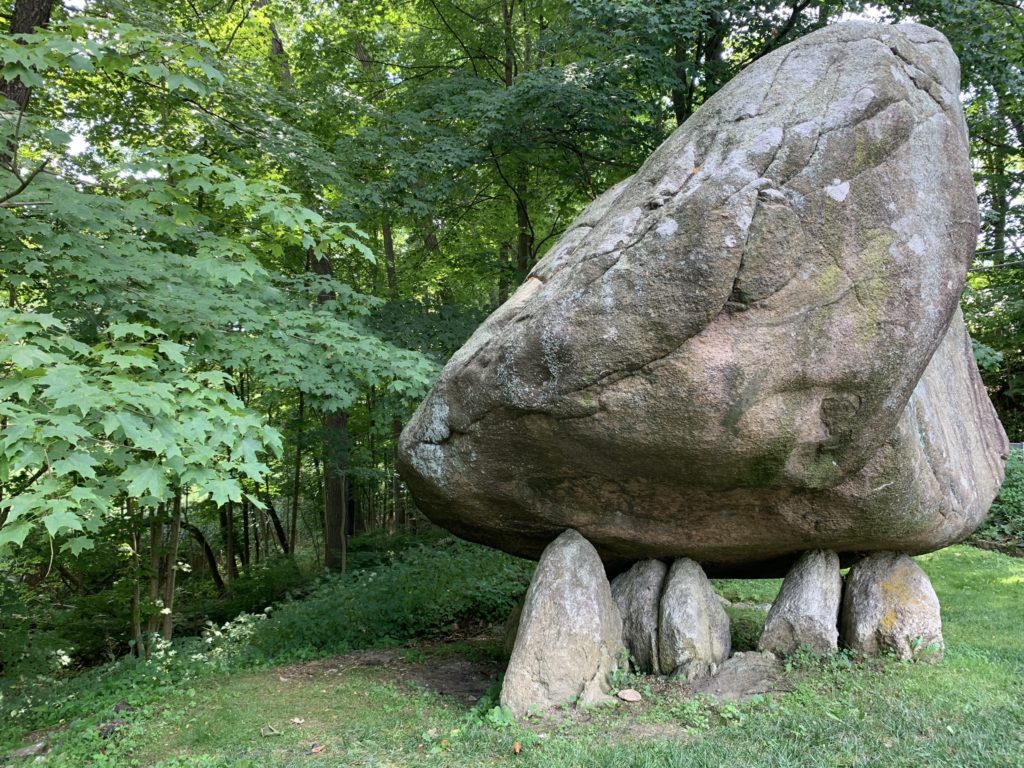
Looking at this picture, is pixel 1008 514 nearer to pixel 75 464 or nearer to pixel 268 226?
pixel 268 226

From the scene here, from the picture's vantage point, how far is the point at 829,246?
424 cm

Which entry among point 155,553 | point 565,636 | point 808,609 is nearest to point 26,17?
point 155,553

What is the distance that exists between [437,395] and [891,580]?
372 centimetres

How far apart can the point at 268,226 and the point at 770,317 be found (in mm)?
6279

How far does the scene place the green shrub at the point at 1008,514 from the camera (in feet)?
40.0

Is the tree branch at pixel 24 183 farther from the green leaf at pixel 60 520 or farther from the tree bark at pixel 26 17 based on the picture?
the tree bark at pixel 26 17

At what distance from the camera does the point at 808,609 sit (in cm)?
538

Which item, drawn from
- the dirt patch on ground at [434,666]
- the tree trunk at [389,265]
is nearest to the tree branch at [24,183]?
the dirt patch on ground at [434,666]

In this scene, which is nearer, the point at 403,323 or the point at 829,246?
the point at 829,246

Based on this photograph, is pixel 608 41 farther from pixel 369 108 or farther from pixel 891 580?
pixel 891 580

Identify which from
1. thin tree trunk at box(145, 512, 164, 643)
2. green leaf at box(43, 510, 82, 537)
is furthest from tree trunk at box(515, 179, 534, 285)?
green leaf at box(43, 510, 82, 537)

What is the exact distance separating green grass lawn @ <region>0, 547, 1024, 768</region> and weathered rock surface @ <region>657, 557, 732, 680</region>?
0.91 ft

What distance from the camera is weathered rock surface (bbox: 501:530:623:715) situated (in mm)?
4918

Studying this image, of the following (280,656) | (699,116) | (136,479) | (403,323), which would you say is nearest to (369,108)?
(403,323)
